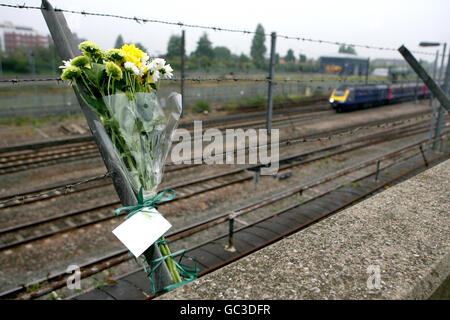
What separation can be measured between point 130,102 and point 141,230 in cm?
66

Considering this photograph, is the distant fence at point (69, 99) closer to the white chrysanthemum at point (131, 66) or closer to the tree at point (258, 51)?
the tree at point (258, 51)

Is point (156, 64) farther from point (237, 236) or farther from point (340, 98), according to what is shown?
point (340, 98)

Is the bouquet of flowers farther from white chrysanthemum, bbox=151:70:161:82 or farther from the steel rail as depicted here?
the steel rail

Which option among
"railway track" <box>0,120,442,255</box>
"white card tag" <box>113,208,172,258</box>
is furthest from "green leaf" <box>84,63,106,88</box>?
"railway track" <box>0,120,442,255</box>

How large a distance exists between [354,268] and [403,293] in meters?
0.28

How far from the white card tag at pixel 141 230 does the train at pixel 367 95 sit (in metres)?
24.9

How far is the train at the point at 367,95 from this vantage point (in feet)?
82.1

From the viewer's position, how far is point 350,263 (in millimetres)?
1886

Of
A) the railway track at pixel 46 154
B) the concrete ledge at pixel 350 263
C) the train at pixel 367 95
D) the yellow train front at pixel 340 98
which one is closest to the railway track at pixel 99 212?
the railway track at pixel 46 154

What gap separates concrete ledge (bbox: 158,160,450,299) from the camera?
1.65 m

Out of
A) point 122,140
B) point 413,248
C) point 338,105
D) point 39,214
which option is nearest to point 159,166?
point 122,140

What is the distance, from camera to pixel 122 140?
1.92 metres

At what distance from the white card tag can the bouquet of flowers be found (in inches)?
3.5
